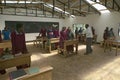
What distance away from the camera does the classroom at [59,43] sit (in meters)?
2.94

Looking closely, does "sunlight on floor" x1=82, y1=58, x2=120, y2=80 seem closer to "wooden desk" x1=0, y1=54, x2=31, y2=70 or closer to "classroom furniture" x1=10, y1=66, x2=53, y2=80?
"classroom furniture" x1=10, y1=66, x2=53, y2=80

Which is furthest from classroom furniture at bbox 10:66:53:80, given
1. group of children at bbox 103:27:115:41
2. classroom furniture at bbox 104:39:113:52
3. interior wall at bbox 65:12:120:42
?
interior wall at bbox 65:12:120:42

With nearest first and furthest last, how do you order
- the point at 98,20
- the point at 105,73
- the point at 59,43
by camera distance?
the point at 105,73
the point at 59,43
the point at 98,20

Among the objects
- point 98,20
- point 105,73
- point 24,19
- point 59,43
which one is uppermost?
point 24,19

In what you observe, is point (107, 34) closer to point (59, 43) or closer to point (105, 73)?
point (59, 43)

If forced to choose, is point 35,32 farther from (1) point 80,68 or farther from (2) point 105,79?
(2) point 105,79

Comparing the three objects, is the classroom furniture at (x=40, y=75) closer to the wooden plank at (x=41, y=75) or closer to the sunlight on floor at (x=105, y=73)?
the wooden plank at (x=41, y=75)

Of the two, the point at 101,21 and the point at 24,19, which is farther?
the point at 24,19

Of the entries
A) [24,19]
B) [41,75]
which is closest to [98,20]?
[24,19]

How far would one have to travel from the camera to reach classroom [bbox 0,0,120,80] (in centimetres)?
294

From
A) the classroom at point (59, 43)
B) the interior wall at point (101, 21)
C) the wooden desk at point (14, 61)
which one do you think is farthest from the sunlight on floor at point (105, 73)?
the interior wall at point (101, 21)

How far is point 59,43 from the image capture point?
20.4 ft

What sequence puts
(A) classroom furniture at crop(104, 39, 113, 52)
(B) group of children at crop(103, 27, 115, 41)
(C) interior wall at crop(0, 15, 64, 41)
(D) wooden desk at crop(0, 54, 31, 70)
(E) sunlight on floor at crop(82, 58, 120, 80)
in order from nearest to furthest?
(D) wooden desk at crop(0, 54, 31, 70) < (E) sunlight on floor at crop(82, 58, 120, 80) < (A) classroom furniture at crop(104, 39, 113, 52) < (B) group of children at crop(103, 27, 115, 41) < (C) interior wall at crop(0, 15, 64, 41)

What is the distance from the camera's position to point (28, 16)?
1048cm
